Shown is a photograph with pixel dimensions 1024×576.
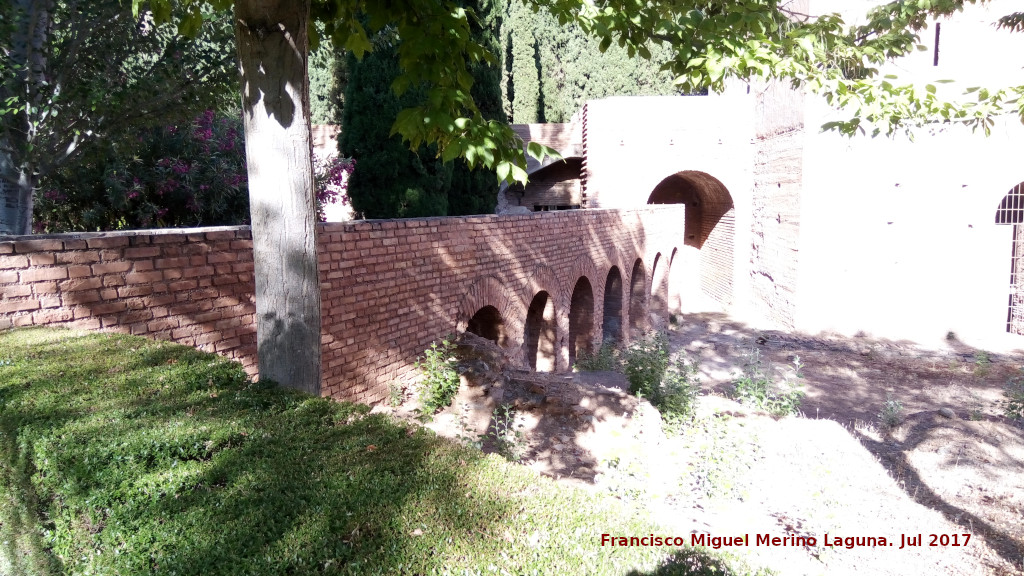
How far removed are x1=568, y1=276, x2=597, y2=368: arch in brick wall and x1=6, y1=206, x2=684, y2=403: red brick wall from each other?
147 cm

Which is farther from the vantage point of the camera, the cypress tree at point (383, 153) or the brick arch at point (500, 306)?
the cypress tree at point (383, 153)

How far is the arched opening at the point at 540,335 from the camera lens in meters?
9.73

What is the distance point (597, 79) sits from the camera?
2422 centimetres

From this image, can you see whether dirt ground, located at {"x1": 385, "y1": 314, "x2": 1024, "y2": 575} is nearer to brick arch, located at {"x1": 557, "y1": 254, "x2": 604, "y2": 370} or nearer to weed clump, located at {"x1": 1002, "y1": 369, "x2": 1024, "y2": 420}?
weed clump, located at {"x1": 1002, "y1": 369, "x2": 1024, "y2": 420}

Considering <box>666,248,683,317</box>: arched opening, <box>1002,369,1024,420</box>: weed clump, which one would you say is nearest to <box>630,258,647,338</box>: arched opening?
<box>666,248,683,317</box>: arched opening

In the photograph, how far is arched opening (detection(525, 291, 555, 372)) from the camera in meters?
9.73

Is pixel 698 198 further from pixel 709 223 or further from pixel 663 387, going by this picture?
pixel 663 387

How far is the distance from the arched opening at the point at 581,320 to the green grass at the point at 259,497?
28.7ft

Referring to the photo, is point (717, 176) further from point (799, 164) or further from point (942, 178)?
point (942, 178)

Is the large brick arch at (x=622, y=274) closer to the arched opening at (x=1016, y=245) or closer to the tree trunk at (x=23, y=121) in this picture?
the arched opening at (x=1016, y=245)

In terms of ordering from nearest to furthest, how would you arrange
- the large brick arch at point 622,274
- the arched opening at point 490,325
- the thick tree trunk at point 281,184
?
the thick tree trunk at point 281,184 < the arched opening at point 490,325 < the large brick arch at point 622,274

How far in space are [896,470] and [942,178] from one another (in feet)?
29.0

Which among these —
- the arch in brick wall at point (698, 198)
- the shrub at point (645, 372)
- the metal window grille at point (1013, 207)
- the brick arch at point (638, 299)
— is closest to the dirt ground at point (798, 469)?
the shrub at point (645, 372)

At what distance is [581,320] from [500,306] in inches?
162
